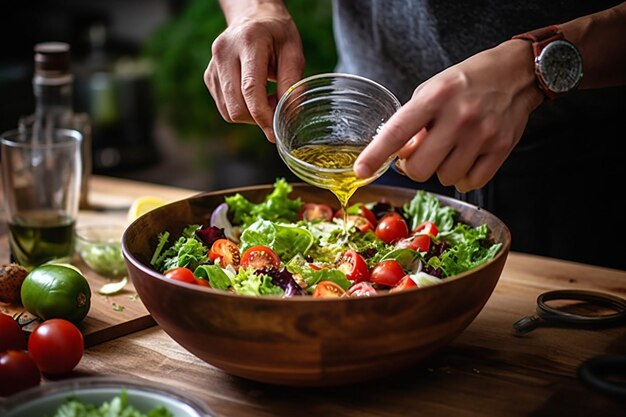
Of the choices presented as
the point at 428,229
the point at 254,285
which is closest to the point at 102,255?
the point at 254,285

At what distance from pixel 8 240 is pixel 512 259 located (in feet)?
4.38

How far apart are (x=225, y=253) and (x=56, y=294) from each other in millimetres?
347

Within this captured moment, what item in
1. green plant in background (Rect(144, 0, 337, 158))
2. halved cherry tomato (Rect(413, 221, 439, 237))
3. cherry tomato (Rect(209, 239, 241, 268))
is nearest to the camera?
cherry tomato (Rect(209, 239, 241, 268))

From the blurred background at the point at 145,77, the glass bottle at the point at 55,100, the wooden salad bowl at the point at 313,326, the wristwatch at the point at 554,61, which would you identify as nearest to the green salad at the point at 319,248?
the wooden salad bowl at the point at 313,326

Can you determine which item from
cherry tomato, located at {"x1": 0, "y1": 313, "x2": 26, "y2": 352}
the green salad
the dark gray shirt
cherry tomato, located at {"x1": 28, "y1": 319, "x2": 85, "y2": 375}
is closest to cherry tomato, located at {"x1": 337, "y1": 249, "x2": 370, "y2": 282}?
the green salad

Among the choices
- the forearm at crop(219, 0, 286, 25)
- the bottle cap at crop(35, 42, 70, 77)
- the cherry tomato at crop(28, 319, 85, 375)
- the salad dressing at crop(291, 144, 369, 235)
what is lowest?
the cherry tomato at crop(28, 319, 85, 375)

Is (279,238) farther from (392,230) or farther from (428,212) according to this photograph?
(428,212)

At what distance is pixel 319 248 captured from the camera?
1.91m

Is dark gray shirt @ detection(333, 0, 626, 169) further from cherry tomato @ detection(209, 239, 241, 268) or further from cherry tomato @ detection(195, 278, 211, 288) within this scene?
cherry tomato @ detection(195, 278, 211, 288)

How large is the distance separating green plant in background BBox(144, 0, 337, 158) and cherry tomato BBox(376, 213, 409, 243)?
7.60ft

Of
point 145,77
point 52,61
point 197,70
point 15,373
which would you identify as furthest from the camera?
point 145,77

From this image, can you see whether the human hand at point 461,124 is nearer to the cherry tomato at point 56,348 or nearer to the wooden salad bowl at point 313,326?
the wooden salad bowl at point 313,326

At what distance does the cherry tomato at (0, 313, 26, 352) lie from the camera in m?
1.64

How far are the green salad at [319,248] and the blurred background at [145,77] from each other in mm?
2149
